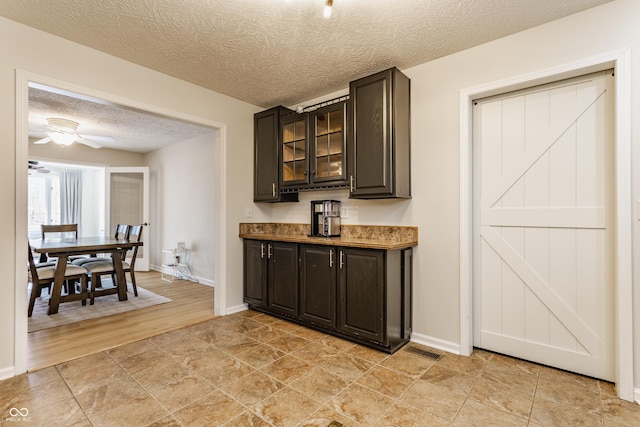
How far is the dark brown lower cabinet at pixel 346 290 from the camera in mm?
2586

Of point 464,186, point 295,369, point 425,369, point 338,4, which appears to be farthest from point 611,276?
point 338,4

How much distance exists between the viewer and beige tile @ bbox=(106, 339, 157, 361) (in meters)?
2.54

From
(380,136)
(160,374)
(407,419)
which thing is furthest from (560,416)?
(160,374)

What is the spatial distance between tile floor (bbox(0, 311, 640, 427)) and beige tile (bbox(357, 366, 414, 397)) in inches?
0.4

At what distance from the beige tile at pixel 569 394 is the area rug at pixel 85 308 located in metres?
4.18

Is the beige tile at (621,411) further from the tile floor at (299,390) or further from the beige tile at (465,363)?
the beige tile at (465,363)

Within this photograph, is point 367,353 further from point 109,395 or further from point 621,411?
point 109,395

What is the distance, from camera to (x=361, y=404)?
188 cm

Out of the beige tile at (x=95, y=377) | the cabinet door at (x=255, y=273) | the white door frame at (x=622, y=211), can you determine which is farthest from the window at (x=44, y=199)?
the white door frame at (x=622, y=211)

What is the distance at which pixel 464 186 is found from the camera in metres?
2.58

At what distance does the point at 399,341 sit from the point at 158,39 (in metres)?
3.21

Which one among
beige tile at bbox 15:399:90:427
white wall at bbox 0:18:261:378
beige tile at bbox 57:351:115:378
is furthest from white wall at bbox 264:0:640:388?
beige tile at bbox 57:351:115:378

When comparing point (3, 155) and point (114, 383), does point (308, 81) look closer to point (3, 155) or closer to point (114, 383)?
point (3, 155)

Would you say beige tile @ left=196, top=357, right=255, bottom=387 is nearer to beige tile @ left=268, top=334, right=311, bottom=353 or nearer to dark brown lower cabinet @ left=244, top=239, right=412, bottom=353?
beige tile @ left=268, top=334, right=311, bottom=353
